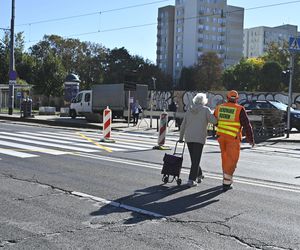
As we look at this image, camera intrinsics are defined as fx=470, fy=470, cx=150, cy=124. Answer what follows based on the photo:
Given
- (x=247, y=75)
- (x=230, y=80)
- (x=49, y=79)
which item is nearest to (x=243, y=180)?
(x=49, y=79)

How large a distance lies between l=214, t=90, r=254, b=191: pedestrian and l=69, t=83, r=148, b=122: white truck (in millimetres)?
21729

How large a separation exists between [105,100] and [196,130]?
25.2 m

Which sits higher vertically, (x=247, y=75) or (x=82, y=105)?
(x=247, y=75)

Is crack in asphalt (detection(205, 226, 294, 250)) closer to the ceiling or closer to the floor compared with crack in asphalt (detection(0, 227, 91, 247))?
closer to the ceiling

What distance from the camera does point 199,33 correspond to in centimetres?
13650

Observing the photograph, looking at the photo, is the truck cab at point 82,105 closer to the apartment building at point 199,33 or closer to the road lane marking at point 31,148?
Result: the road lane marking at point 31,148

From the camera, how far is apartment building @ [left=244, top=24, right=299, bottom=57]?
6319 inches

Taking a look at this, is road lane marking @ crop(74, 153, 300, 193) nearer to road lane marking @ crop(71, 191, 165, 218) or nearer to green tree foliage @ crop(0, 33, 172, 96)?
road lane marking @ crop(71, 191, 165, 218)

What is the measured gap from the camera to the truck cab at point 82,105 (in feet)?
114

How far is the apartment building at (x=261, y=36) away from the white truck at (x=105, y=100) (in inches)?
5159

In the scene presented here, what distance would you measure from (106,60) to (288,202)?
3389 inches

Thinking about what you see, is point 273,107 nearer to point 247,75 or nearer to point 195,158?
point 195,158

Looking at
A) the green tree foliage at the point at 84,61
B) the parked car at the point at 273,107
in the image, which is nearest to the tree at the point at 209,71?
the green tree foliage at the point at 84,61

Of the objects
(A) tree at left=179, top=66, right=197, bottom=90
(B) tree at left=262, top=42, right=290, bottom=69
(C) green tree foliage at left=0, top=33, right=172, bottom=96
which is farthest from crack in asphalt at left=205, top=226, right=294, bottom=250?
(A) tree at left=179, top=66, right=197, bottom=90
